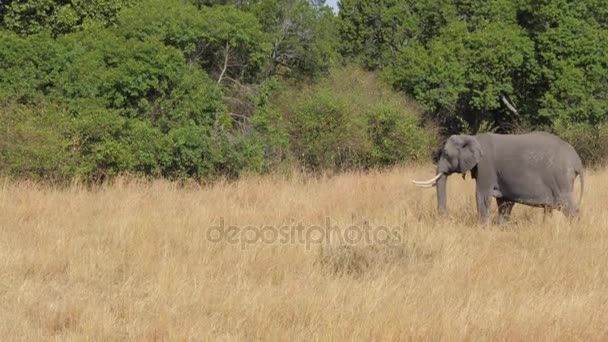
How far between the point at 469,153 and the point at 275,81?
856 centimetres

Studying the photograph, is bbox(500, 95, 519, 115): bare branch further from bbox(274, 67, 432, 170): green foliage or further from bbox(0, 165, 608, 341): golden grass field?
bbox(0, 165, 608, 341): golden grass field

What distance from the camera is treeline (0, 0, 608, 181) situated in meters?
14.8

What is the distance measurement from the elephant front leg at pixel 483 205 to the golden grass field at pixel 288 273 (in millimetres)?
241

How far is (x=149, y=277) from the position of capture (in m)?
7.34

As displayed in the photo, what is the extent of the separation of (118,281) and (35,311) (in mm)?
1134

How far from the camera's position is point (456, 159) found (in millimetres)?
11328

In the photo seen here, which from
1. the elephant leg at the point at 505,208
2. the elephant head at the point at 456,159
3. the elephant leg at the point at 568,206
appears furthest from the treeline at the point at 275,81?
the elephant leg at the point at 568,206

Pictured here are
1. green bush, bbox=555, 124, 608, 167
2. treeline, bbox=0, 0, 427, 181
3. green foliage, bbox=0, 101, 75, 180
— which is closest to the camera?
green foliage, bbox=0, 101, 75, 180

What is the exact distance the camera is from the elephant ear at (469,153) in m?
11.2

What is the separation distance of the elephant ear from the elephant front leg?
17.3 inches

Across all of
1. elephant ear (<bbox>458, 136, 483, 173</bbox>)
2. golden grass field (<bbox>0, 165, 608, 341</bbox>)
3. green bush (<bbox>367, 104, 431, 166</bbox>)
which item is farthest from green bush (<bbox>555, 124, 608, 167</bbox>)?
elephant ear (<bbox>458, 136, 483, 173</bbox>)

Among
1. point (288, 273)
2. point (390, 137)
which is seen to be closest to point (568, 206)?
point (288, 273)

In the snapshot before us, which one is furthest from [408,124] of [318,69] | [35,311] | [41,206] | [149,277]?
[35,311]

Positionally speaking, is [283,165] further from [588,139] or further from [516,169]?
[588,139]
